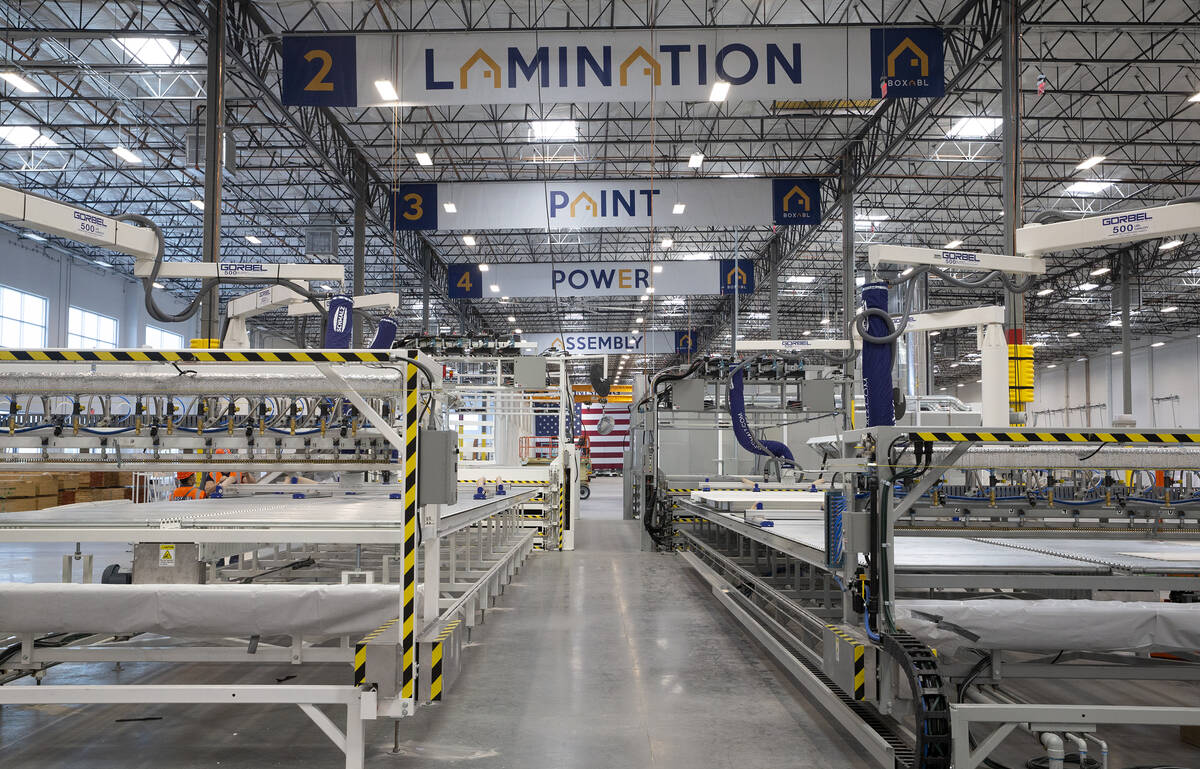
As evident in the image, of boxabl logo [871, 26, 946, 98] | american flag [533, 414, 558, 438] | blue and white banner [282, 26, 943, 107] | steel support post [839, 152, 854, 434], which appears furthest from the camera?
steel support post [839, 152, 854, 434]

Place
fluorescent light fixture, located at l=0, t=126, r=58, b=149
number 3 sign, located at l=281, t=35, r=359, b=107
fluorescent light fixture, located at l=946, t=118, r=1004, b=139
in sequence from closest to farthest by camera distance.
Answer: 1. number 3 sign, located at l=281, t=35, r=359, b=107
2. fluorescent light fixture, located at l=946, t=118, r=1004, b=139
3. fluorescent light fixture, located at l=0, t=126, r=58, b=149

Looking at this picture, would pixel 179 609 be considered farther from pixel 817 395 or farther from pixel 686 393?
pixel 817 395

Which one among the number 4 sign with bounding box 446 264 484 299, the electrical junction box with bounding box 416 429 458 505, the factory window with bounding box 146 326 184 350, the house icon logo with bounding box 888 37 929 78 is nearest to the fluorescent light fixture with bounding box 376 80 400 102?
the house icon logo with bounding box 888 37 929 78

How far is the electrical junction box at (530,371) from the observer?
11.5 m

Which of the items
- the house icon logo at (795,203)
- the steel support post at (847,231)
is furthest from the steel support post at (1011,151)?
the house icon logo at (795,203)

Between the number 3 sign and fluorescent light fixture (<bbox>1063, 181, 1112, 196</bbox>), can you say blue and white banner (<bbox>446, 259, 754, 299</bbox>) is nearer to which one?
fluorescent light fixture (<bbox>1063, 181, 1112, 196</bbox>)

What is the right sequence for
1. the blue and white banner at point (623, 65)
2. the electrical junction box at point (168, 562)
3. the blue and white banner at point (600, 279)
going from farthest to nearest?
the blue and white banner at point (600, 279)
the blue and white banner at point (623, 65)
the electrical junction box at point (168, 562)

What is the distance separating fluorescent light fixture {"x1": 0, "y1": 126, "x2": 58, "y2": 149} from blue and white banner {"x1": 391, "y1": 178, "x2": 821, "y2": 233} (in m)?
8.27

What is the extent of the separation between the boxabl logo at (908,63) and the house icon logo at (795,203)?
546 centimetres

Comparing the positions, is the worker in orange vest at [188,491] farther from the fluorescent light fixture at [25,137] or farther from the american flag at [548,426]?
the fluorescent light fixture at [25,137]

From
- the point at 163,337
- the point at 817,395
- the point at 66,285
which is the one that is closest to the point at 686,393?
the point at 817,395

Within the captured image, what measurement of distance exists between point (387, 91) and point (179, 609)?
8996 mm

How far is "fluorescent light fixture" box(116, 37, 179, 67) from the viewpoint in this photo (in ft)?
45.2

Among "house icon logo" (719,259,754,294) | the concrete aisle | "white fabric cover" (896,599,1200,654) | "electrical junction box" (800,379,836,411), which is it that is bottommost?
the concrete aisle
